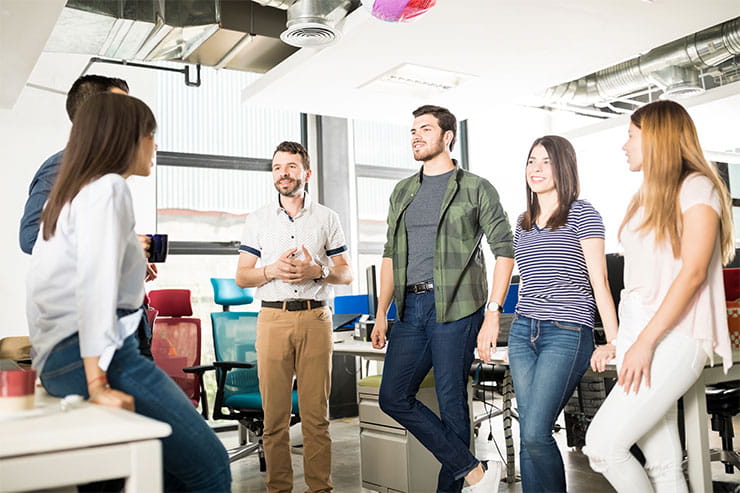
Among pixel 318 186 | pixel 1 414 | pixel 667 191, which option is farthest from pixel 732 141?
pixel 1 414

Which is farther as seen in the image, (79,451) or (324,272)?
(324,272)

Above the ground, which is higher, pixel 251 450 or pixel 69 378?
pixel 69 378

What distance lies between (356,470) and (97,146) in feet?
10.1

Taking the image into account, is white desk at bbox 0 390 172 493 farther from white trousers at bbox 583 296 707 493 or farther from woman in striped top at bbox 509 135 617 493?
woman in striped top at bbox 509 135 617 493

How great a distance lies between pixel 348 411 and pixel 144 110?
5.02 metres

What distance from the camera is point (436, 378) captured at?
2727 millimetres

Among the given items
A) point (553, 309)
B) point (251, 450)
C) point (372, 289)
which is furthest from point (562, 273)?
point (251, 450)

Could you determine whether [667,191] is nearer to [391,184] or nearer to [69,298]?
[69,298]

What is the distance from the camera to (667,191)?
6.61ft

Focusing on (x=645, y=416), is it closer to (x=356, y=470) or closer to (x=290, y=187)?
(x=290, y=187)

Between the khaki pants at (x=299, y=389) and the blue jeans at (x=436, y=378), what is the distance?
452 mm

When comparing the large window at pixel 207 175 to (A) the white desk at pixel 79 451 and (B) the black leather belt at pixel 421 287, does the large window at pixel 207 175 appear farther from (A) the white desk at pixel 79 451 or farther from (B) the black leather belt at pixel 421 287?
(A) the white desk at pixel 79 451

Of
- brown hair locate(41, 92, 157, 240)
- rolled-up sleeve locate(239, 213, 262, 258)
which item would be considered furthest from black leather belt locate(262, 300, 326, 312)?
brown hair locate(41, 92, 157, 240)

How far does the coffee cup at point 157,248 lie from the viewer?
221 cm
